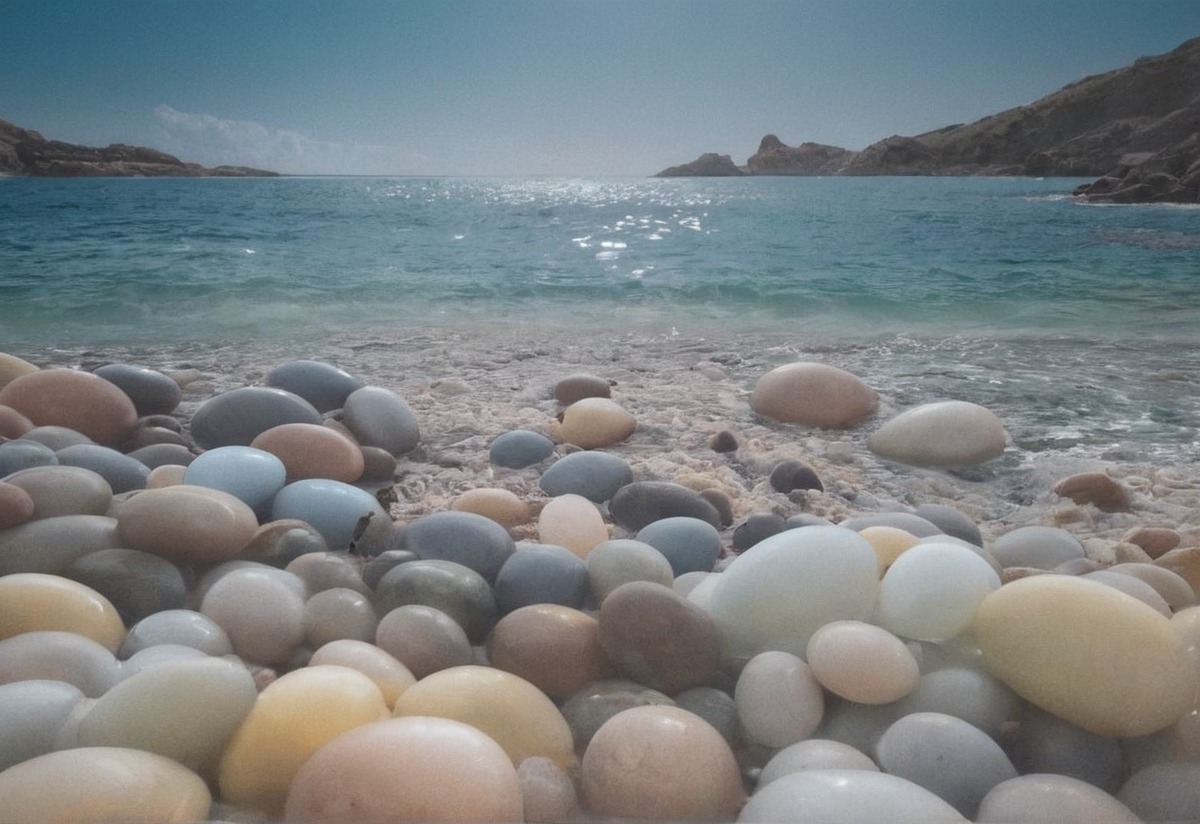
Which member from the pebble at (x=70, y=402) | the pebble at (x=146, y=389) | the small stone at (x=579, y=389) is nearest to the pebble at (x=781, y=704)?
the small stone at (x=579, y=389)

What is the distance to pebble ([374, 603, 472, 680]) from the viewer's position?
2.51 ft

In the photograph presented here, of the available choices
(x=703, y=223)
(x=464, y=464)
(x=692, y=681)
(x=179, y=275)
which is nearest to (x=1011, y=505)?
(x=692, y=681)

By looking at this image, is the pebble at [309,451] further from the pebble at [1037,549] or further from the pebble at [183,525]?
the pebble at [1037,549]

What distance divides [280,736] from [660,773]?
29 centimetres

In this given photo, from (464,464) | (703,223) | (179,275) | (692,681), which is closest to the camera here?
(692,681)

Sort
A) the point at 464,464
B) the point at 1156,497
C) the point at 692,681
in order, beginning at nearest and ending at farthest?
the point at 692,681
the point at 1156,497
the point at 464,464

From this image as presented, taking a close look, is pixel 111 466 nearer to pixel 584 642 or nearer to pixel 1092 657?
pixel 584 642

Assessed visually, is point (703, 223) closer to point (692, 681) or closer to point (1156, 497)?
point (1156, 497)

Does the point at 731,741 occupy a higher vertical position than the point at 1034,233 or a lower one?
lower

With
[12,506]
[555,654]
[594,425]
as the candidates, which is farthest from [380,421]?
[555,654]

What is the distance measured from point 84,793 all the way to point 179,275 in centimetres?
297

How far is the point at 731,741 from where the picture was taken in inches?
27.3

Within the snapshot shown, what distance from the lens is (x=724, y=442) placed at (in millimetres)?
1537

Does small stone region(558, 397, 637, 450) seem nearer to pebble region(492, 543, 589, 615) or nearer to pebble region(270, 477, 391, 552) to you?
pebble region(270, 477, 391, 552)
